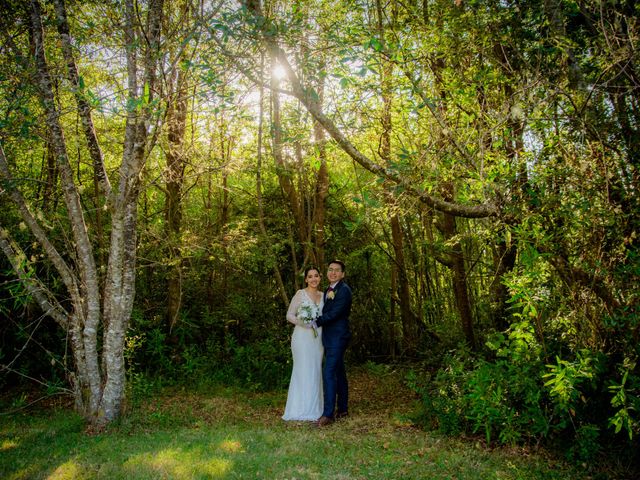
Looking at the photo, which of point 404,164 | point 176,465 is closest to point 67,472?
point 176,465

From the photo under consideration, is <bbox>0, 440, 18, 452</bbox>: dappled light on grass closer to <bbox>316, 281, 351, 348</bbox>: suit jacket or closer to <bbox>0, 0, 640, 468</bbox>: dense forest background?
<bbox>0, 0, 640, 468</bbox>: dense forest background

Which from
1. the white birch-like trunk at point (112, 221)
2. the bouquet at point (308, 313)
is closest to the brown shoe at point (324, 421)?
the bouquet at point (308, 313)

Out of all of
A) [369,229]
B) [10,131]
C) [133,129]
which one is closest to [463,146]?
[133,129]

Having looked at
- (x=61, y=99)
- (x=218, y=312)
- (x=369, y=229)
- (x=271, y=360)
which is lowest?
(x=271, y=360)

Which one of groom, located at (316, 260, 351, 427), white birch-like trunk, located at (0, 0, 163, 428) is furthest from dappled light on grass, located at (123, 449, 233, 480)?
groom, located at (316, 260, 351, 427)

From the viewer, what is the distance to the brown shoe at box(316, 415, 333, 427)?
19.7 ft

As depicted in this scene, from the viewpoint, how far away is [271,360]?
9.38 m

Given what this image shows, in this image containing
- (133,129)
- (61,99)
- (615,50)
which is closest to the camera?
(615,50)

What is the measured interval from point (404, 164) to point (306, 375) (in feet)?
10.5

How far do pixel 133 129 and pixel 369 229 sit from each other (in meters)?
5.45

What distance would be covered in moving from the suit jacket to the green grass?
3.22ft

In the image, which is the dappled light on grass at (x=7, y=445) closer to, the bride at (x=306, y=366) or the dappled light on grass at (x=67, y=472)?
the dappled light on grass at (x=67, y=472)

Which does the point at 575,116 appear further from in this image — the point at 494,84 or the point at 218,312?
the point at 218,312

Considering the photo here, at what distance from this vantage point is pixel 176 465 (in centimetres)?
445
